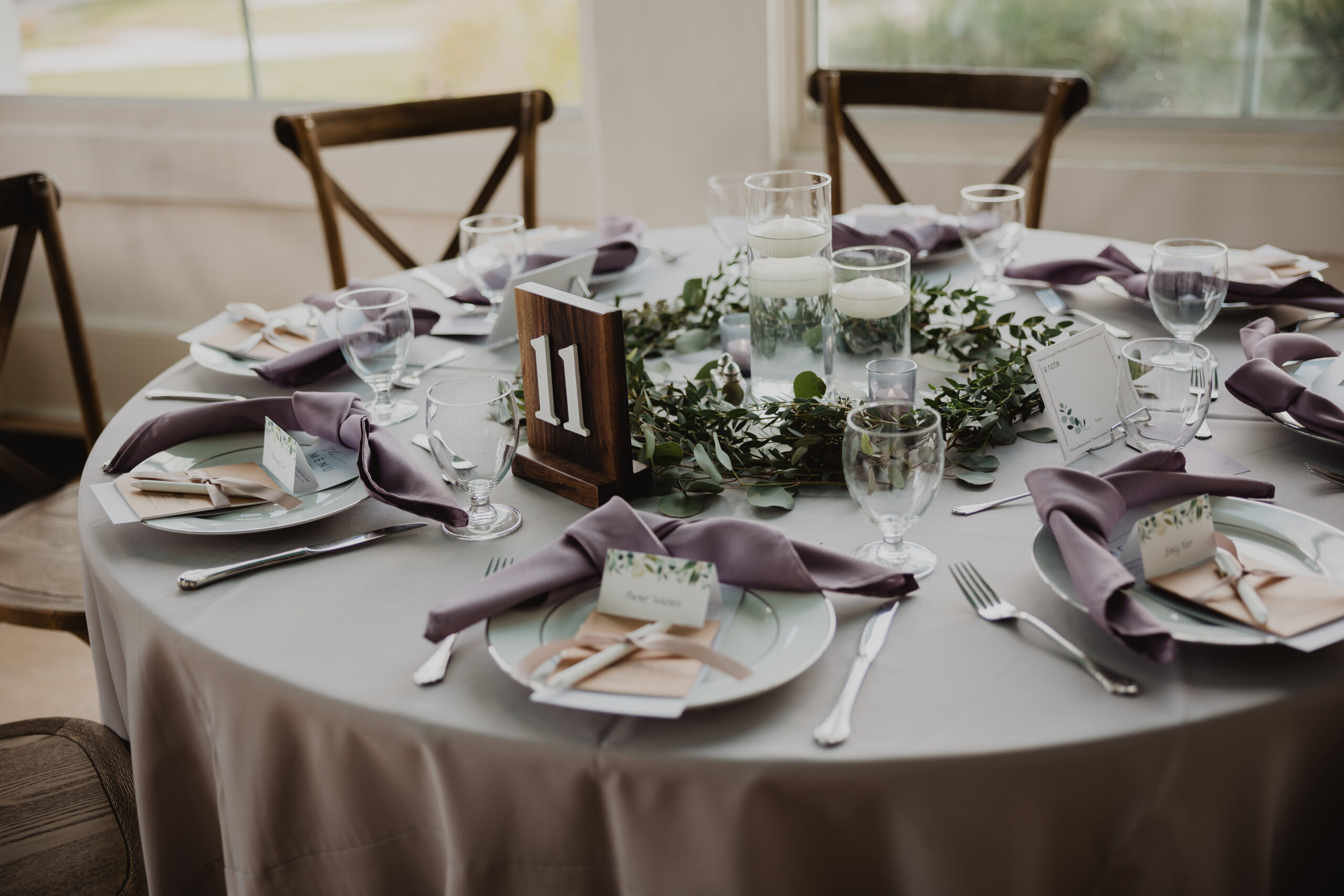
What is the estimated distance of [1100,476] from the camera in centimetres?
103

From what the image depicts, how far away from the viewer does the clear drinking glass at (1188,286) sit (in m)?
1.34

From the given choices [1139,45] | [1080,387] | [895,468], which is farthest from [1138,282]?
[1139,45]

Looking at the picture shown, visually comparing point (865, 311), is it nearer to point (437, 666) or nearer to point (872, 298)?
point (872, 298)

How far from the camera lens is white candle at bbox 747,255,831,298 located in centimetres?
128

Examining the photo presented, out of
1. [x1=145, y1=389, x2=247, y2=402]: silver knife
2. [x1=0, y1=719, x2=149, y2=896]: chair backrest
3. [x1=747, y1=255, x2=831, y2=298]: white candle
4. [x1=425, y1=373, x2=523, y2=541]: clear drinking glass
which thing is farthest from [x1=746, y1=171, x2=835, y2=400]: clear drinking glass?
[x1=0, y1=719, x2=149, y2=896]: chair backrest

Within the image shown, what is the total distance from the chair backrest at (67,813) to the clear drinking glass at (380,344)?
505 millimetres

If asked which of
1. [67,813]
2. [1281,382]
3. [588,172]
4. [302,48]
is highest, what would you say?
[302,48]

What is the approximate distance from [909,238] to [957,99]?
2.34 ft

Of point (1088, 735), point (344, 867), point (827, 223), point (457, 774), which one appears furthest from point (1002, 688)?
point (827, 223)

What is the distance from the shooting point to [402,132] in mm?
2418

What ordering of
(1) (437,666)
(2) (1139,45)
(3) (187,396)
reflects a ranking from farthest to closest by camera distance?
(2) (1139,45)
(3) (187,396)
(1) (437,666)

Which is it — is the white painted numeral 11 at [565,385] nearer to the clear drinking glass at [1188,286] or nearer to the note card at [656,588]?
the note card at [656,588]

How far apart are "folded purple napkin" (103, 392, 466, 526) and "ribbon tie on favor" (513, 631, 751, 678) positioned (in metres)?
0.28

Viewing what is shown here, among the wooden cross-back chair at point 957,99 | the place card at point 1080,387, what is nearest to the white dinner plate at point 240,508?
the place card at point 1080,387
